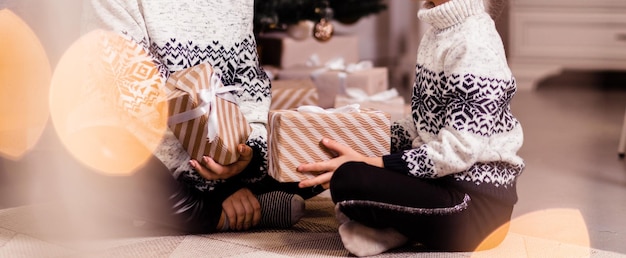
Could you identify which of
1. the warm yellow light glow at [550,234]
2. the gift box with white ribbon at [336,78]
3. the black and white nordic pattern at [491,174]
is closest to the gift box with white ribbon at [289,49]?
the gift box with white ribbon at [336,78]

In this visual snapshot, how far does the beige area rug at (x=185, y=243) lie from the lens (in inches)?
51.8

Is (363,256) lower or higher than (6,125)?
lower

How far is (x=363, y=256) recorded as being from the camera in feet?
4.23

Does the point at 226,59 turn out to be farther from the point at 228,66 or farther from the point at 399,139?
the point at 399,139

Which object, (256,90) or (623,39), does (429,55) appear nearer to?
(256,90)

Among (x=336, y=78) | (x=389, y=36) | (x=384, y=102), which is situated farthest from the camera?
(x=389, y=36)

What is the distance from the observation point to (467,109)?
121 centimetres

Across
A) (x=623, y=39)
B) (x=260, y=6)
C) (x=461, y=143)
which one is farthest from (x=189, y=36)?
(x=623, y=39)

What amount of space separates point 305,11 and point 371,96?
658 mm

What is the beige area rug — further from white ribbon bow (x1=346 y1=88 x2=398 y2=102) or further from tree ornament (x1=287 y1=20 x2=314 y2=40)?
tree ornament (x1=287 y1=20 x2=314 y2=40)

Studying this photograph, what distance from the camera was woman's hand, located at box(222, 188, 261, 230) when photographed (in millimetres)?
1427

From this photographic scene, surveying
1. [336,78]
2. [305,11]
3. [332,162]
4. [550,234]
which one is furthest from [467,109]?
[305,11]

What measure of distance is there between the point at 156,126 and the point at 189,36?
7.4 inches

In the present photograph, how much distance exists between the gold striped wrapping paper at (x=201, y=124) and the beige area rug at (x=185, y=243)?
5.7 inches
